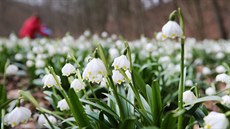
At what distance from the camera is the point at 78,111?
156cm

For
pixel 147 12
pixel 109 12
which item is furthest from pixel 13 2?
pixel 147 12

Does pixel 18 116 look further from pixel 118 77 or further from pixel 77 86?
pixel 118 77

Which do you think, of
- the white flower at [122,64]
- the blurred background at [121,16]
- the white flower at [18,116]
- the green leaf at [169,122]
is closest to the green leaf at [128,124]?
the green leaf at [169,122]

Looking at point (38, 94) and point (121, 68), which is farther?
point (38, 94)

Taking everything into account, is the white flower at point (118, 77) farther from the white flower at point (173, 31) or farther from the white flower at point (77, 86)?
the white flower at point (173, 31)

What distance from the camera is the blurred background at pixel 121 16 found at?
1156cm

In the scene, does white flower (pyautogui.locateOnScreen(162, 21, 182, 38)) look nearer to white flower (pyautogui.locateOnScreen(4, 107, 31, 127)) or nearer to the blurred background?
white flower (pyautogui.locateOnScreen(4, 107, 31, 127))

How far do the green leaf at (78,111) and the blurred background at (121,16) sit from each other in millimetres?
7344

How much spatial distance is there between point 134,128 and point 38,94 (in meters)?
2.05

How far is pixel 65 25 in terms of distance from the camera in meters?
23.3

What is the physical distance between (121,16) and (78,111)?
1571 centimetres

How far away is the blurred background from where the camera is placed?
11.6 meters

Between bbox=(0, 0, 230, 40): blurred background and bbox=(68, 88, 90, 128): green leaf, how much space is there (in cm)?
734

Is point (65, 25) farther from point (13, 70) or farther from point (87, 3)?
point (13, 70)
